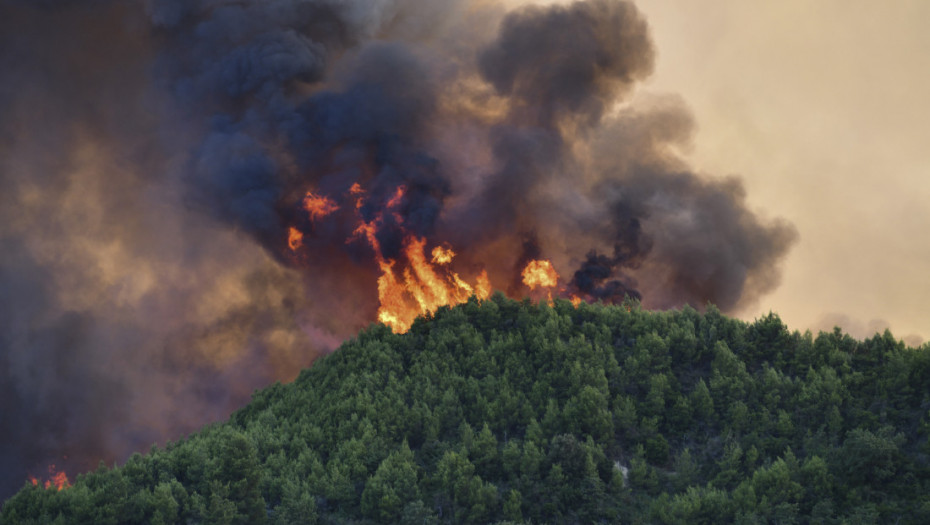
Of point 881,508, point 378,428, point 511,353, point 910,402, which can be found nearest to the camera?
point 881,508

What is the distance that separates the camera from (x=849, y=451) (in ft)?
255

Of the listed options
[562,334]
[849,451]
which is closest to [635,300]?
[562,334]

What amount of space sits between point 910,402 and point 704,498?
30.7 meters

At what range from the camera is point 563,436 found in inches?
3393

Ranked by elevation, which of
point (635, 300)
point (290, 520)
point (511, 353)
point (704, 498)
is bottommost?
point (704, 498)

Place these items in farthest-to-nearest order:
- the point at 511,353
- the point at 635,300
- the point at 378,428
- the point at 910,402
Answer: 1. the point at 635,300
2. the point at 511,353
3. the point at 378,428
4. the point at 910,402

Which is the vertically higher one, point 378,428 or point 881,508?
point 378,428

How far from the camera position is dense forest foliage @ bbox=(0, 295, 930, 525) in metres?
75.3

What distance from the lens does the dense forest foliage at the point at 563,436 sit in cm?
7531

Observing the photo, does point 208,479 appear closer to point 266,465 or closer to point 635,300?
point 266,465

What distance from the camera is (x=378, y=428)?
93625 mm

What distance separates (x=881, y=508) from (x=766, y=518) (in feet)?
35.9

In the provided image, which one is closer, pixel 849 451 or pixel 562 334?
pixel 849 451

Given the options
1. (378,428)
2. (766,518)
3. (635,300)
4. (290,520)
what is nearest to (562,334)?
(635,300)
